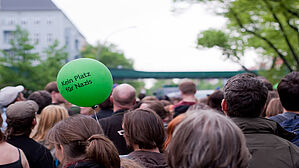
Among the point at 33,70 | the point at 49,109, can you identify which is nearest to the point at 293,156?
the point at 49,109

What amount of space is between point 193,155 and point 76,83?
226 centimetres

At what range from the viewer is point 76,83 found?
3570 mm

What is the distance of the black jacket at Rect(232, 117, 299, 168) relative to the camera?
2.24 m

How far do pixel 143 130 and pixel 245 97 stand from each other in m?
0.89

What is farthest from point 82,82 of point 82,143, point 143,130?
point 82,143

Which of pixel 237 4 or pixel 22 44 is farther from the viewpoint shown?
pixel 22 44

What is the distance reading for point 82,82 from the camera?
3.58 m

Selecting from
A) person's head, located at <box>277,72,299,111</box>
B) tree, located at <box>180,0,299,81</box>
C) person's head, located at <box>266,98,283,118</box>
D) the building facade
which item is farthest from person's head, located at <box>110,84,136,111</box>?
the building facade

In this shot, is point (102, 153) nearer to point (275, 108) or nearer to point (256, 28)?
point (275, 108)

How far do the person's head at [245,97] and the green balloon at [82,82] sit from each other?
1.58 meters

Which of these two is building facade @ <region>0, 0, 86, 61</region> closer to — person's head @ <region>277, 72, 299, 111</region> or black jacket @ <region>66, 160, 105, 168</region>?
person's head @ <region>277, 72, 299, 111</region>

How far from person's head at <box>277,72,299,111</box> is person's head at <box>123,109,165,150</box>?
3.97ft

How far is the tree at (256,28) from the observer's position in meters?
11.3

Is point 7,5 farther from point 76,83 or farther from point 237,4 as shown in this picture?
point 76,83
